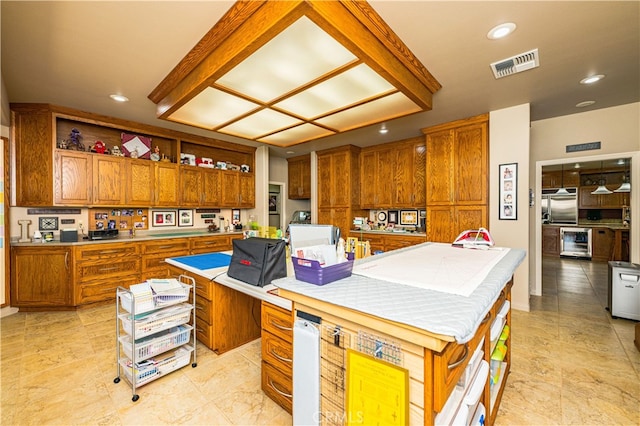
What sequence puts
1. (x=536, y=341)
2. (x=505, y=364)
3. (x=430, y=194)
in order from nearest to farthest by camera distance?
(x=505, y=364)
(x=536, y=341)
(x=430, y=194)

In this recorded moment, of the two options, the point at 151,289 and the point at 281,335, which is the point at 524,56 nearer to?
the point at 281,335

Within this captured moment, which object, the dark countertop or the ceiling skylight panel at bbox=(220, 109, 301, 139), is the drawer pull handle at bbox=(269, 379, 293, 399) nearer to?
the ceiling skylight panel at bbox=(220, 109, 301, 139)

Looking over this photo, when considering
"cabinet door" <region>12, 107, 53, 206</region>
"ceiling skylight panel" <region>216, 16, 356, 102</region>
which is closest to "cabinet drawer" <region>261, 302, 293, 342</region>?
"ceiling skylight panel" <region>216, 16, 356, 102</region>

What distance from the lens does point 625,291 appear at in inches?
123

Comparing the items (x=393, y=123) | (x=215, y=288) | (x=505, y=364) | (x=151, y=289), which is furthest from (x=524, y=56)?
(x=151, y=289)

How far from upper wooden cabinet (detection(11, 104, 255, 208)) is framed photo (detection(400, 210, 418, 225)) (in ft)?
11.3

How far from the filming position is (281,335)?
168 cm

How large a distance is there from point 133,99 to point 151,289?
8.25 ft

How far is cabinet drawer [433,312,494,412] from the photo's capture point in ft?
2.87

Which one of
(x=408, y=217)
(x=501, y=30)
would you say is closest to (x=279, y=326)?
(x=501, y=30)

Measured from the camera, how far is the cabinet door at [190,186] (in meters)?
4.73

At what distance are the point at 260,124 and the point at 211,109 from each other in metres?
0.65

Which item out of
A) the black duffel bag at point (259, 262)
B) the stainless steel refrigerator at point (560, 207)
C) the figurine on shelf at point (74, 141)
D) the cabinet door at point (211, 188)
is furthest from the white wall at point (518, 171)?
the stainless steel refrigerator at point (560, 207)

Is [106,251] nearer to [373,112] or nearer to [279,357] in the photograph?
[279,357]
